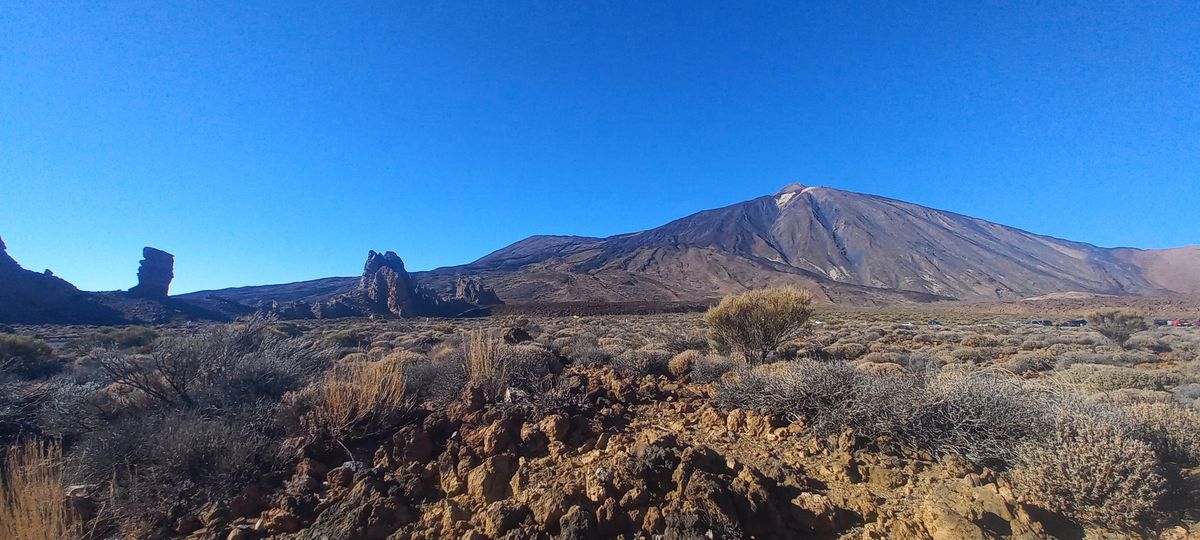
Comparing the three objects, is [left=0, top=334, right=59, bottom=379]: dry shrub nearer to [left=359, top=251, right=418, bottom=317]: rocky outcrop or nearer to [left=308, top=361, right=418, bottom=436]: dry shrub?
[left=308, top=361, right=418, bottom=436]: dry shrub

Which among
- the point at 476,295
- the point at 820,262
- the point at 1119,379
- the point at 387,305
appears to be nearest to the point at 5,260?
the point at 387,305

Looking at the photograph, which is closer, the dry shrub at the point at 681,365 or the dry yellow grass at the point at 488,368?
the dry yellow grass at the point at 488,368

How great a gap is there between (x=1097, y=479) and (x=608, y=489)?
311 cm

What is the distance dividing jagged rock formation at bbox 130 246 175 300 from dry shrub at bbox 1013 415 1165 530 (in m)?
73.2

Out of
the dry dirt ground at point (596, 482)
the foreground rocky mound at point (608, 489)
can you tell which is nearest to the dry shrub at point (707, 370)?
the dry dirt ground at point (596, 482)

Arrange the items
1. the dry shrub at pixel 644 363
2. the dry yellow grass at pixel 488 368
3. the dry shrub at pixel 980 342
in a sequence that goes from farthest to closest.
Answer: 1. the dry shrub at pixel 980 342
2. the dry shrub at pixel 644 363
3. the dry yellow grass at pixel 488 368

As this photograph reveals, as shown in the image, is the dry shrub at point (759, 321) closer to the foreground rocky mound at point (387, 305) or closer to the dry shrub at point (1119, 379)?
the dry shrub at point (1119, 379)

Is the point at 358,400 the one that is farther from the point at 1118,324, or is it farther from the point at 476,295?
the point at 476,295

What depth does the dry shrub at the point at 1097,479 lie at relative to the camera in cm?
282

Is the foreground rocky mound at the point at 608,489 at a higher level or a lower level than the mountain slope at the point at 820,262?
lower

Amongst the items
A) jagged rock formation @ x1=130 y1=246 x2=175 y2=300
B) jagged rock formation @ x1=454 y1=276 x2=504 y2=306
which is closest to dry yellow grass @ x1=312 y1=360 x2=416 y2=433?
jagged rock formation @ x1=454 y1=276 x2=504 y2=306

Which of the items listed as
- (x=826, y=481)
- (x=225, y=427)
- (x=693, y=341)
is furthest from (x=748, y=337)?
(x=225, y=427)

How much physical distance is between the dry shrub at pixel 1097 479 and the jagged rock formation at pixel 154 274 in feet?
240

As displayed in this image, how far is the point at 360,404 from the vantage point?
14.8 ft
